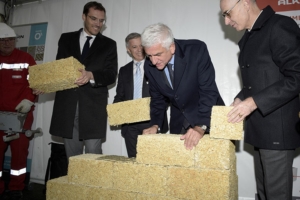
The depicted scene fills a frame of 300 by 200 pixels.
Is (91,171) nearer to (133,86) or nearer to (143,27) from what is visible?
(133,86)

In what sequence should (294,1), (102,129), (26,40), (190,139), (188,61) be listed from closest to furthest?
(190,139) → (188,61) → (102,129) → (294,1) → (26,40)

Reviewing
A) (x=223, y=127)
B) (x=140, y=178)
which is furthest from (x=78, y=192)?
(x=223, y=127)

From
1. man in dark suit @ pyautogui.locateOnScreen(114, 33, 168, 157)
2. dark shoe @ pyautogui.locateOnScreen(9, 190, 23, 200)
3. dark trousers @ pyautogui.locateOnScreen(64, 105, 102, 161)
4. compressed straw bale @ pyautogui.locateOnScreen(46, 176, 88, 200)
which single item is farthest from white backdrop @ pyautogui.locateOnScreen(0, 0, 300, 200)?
compressed straw bale @ pyautogui.locateOnScreen(46, 176, 88, 200)

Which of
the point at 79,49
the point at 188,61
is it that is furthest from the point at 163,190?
the point at 79,49

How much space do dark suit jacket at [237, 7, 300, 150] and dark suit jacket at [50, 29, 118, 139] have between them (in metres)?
1.52

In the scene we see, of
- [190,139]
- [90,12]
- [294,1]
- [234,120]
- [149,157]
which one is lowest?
[149,157]

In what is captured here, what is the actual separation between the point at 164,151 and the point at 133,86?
139 centimetres

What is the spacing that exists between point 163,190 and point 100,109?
4.00ft

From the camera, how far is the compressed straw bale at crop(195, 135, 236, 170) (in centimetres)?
165

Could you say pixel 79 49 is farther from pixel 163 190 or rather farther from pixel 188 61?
pixel 163 190

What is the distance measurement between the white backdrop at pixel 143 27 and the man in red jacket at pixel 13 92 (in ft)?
2.13

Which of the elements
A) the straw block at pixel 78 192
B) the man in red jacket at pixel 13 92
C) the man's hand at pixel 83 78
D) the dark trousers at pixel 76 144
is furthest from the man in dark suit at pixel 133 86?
the man in red jacket at pixel 13 92

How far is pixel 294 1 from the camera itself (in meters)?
2.92

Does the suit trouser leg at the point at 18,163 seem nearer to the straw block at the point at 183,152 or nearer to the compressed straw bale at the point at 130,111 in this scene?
the compressed straw bale at the point at 130,111
